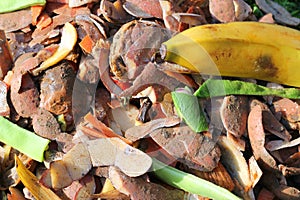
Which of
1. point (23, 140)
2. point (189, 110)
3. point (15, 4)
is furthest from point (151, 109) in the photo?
point (15, 4)

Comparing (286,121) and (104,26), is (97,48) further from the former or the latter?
(286,121)

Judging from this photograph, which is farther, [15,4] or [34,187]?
[15,4]

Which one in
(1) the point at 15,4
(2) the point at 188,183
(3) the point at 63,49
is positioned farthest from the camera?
(1) the point at 15,4

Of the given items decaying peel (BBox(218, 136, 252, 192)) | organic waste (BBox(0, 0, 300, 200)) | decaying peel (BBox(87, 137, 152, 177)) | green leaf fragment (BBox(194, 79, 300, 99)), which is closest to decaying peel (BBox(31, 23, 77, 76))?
organic waste (BBox(0, 0, 300, 200))

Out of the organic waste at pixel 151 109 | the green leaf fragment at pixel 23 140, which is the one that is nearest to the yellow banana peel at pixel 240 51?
the organic waste at pixel 151 109

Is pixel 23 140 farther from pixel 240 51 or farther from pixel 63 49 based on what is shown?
pixel 240 51

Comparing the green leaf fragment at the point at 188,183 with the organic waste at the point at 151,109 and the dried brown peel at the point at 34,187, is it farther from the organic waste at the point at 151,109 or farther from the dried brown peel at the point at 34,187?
the dried brown peel at the point at 34,187

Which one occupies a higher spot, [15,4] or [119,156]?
[15,4]

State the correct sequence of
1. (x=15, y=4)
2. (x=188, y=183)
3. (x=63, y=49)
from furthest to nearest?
(x=15, y=4) < (x=63, y=49) < (x=188, y=183)
